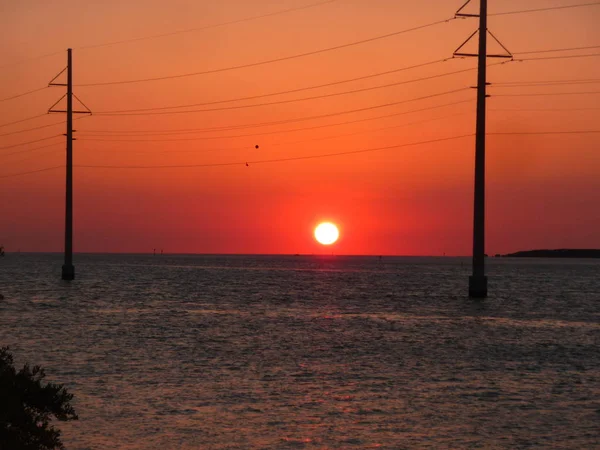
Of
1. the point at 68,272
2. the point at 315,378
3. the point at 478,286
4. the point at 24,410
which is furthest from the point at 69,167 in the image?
the point at 24,410

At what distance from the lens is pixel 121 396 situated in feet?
86.2

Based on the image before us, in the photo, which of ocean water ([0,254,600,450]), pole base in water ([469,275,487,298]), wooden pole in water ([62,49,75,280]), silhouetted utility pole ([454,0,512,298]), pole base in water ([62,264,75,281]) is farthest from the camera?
pole base in water ([62,264,75,281])

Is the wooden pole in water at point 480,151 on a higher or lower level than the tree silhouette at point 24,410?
higher

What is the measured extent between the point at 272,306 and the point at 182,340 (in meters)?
33.1

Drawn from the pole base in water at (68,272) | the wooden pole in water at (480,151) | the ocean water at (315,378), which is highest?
the wooden pole in water at (480,151)

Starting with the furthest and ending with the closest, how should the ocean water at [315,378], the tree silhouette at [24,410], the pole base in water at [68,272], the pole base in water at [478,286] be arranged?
the pole base in water at [68,272] < the pole base in water at [478,286] < the ocean water at [315,378] < the tree silhouette at [24,410]

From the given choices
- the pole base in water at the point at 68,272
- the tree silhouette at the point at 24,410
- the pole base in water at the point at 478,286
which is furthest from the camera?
the pole base in water at the point at 68,272

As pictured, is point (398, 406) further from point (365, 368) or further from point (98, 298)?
point (98, 298)

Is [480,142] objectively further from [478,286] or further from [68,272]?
[68,272]

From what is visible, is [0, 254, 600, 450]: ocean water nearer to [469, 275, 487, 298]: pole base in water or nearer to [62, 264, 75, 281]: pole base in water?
[469, 275, 487, 298]: pole base in water

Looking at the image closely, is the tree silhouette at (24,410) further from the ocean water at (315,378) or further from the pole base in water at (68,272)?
the pole base in water at (68,272)

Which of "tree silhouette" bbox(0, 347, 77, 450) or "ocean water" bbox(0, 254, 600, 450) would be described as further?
"ocean water" bbox(0, 254, 600, 450)

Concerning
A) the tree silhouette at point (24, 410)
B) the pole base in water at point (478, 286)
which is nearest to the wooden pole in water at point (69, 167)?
the pole base in water at point (478, 286)

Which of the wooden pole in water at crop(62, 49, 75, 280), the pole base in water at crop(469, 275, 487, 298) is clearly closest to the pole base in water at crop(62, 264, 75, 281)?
the wooden pole in water at crop(62, 49, 75, 280)
